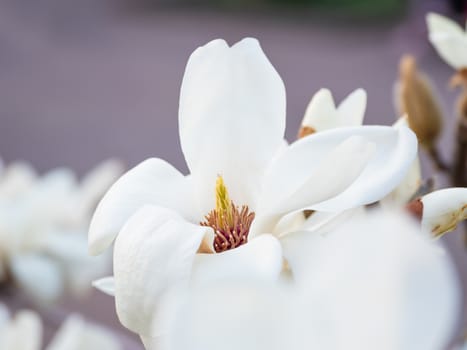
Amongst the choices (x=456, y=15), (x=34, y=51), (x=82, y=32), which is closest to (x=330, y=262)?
(x=456, y=15)

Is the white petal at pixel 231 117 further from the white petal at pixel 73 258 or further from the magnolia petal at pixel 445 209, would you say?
the white petal at pixel 73 258

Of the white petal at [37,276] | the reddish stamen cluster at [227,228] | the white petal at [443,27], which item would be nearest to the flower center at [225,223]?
the reddish stamen cluster at [227,228]

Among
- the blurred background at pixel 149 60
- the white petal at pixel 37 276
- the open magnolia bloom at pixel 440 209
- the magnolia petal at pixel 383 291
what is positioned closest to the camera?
the magnolia petal at pixel 383 291

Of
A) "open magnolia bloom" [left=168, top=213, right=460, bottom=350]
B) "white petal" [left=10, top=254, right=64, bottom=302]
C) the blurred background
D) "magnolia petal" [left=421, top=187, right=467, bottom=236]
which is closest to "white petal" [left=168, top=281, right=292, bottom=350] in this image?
"open magnolia bloom" [left=168, top=213, right=460, bottom=350]

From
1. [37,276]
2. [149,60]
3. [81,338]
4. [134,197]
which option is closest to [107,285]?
[134,197]

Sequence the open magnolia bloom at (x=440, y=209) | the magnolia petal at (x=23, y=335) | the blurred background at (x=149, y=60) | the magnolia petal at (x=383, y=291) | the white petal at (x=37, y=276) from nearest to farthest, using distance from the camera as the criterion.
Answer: the magnolia petal at (x=383, y=291), the open magnolia bloom at (x=440, y=209), the magnolia petal at (x=23, y=335), the white petal at (x=37, y=276), the blurred background at (x=149, y=60)

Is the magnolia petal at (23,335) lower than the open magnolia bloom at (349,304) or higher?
lower

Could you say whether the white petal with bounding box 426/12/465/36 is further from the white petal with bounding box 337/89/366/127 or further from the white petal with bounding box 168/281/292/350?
the white petal with bounding box 168/281/292/350

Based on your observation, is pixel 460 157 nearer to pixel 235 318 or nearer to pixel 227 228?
pixel 227 228
